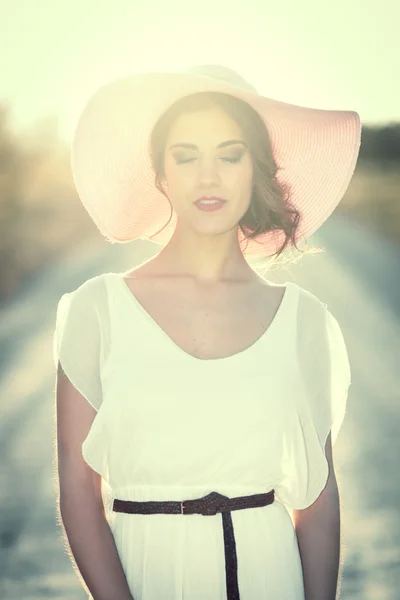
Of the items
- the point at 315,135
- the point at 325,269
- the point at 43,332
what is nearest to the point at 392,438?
the point at 325,269

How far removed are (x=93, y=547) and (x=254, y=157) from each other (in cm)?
114

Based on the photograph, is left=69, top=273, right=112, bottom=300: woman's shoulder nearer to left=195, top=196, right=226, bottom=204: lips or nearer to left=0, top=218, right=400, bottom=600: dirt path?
left=195, top=196, right=226, bottom=204: lips

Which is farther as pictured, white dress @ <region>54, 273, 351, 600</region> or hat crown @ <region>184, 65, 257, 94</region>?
hat crown @ <region>184, 65, 257, 94</region>

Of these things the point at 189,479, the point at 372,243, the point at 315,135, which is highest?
the point at 372,243

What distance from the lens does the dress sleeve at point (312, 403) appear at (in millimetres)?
3088

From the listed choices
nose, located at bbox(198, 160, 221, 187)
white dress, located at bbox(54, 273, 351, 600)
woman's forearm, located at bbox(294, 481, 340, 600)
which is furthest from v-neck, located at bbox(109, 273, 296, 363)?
woman's forearm, located at bbox(294, 481, 340, 600)

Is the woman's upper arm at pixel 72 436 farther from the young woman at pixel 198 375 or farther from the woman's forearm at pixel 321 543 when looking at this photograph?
the woman's forearm at pixel 321 543

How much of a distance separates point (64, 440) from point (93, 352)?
24cm

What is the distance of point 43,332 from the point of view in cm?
1084

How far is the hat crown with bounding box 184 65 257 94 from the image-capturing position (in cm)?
318

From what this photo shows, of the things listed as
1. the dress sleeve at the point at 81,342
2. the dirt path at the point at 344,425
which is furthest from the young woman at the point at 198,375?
the dirt path at the point at 344,425

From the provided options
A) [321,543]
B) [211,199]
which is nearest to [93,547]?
[321,543]

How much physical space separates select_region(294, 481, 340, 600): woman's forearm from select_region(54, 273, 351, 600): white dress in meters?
0.05

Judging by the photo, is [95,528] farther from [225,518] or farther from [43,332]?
[43,332]
